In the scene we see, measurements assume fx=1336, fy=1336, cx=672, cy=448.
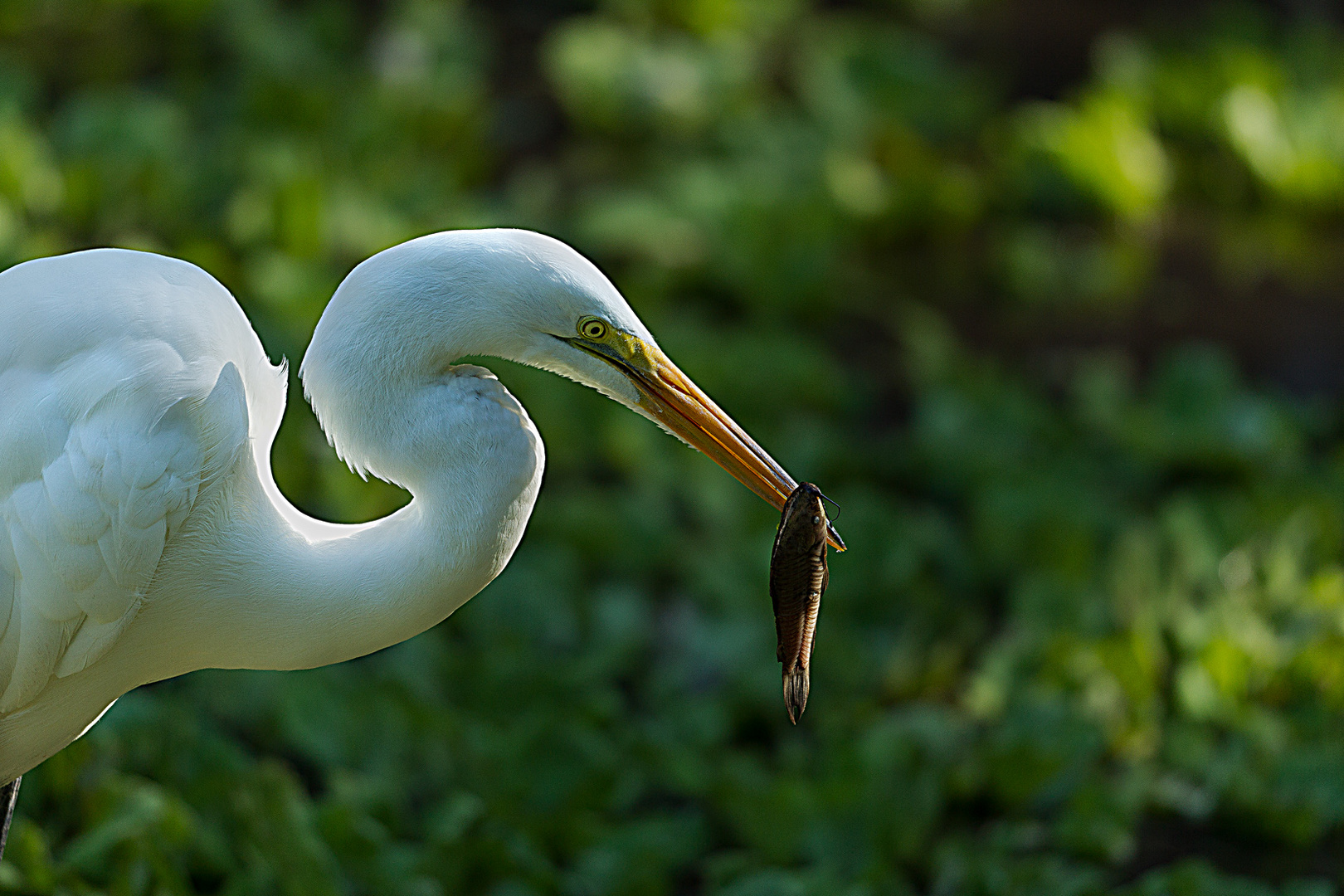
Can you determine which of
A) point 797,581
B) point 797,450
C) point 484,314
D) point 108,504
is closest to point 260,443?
point 108,504

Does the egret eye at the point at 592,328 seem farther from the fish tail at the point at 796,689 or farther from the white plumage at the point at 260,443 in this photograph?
the fish tail at the point at 796,689

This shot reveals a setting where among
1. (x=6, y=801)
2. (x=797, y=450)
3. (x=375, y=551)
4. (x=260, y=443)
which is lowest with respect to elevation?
(x=6, y=801)

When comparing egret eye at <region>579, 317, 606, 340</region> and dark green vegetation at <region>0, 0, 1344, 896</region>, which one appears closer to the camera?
egret eye at <region>579, 317, 606, 340</region>

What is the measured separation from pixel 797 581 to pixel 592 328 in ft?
1.49

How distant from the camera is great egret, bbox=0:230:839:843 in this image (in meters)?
1.73

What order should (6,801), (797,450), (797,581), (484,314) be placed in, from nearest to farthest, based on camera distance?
1. (484,314)
2. (797,581)
3. (6,801)
4. (797,450)

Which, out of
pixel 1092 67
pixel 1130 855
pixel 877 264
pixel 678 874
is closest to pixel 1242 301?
pixel 877 264

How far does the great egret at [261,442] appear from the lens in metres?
1.73

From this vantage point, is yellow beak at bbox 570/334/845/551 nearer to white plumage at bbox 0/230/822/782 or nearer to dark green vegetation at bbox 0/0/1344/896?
white plumage at bbox 0/230/822/782

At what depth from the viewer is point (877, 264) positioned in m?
5.52

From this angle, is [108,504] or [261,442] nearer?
[108,504]

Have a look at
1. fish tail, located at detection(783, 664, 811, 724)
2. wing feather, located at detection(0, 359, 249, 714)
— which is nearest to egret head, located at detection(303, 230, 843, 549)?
wing feather, located at detection(0, 359, 249, 714)

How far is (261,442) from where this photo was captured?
1.89 meters

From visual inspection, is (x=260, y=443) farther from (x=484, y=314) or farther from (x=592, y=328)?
(x=592, y=328)
